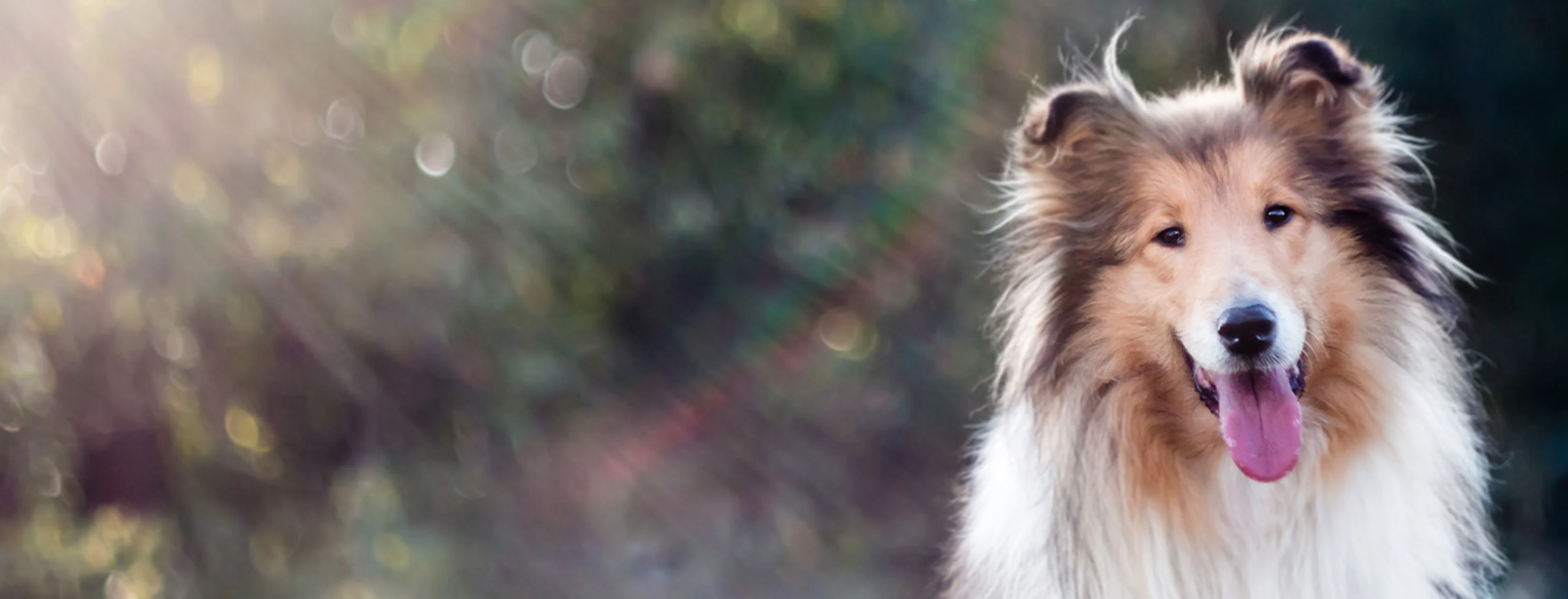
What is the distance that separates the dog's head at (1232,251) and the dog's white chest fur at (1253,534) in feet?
0.38

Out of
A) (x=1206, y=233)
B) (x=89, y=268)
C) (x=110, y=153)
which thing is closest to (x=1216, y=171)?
(x=1206, y=233)

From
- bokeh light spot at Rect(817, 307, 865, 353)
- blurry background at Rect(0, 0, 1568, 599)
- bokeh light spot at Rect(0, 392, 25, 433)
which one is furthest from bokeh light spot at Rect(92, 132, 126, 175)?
bokeh light spot at Rect(817, 307, 865, 353)

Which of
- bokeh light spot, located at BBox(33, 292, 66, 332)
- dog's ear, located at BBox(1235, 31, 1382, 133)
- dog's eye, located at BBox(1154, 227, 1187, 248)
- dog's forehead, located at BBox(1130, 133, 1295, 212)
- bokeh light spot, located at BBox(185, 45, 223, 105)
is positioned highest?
bokeh light spot, located at BBox(185, 45, 223, 105)

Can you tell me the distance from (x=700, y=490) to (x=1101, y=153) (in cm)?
293

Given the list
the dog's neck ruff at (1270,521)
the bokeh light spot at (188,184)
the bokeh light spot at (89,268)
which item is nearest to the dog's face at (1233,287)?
the dog's neck ruff at (1270,521)

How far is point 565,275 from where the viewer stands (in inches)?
179

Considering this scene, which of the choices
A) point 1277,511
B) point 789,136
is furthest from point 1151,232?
point 789,136

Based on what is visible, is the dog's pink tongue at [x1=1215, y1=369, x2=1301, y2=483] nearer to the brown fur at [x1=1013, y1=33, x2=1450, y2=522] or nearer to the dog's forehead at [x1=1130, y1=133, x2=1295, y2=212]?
the brown fur at [x1=1013, y1=33, x2=1450, y2=522]

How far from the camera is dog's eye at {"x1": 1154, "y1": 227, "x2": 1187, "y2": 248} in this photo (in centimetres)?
261

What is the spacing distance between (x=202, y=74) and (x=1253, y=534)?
3.29 meters

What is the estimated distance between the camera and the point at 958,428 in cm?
534

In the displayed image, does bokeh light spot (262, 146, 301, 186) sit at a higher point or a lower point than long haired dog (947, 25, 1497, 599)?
higher

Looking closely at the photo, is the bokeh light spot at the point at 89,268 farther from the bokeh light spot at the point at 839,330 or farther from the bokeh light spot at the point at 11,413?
the bokeh light spot at the point at 839,330

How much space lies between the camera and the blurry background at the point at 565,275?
3.91 metres
